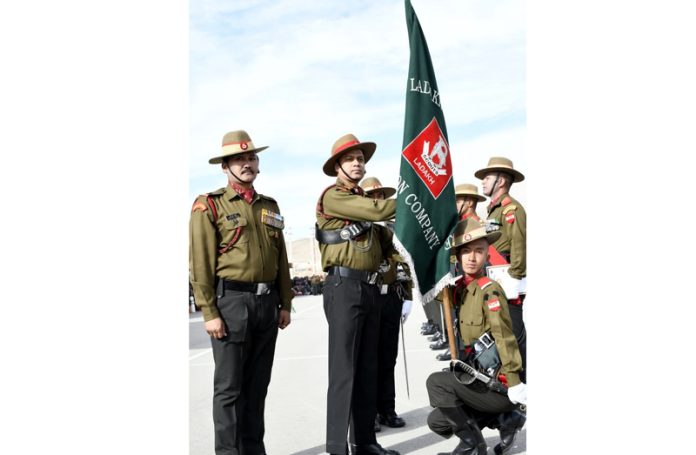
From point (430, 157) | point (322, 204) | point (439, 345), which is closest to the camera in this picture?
point (430, 157)

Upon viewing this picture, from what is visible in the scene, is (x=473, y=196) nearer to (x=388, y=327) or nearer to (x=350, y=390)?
(x=388, y=327)

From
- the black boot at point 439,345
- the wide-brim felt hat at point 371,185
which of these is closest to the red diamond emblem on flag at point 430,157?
the wide-brim felt hat at point 371,185

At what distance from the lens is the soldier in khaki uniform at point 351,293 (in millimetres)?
5352

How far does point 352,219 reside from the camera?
536 cm

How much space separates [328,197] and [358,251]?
0.46 meters

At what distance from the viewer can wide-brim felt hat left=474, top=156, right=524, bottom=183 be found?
750 centimetres

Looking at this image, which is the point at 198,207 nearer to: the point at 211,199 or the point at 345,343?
the point at 211,199

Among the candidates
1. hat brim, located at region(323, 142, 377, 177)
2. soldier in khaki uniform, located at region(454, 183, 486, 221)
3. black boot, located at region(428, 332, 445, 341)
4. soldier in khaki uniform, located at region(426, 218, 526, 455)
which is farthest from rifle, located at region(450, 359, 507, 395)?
black boot, located at region(428, 332, 445, 341)

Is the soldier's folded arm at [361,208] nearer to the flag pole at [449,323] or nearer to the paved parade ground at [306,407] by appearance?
the flag pole at [449,323]

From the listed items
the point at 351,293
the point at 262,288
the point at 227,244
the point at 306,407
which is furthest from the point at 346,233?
the point at 306,407

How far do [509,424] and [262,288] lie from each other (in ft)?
6.96

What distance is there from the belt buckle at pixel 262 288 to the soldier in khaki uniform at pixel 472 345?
4.49 ft

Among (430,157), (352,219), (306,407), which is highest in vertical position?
(430,157)

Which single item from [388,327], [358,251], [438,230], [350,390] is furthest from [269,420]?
[438,230]
